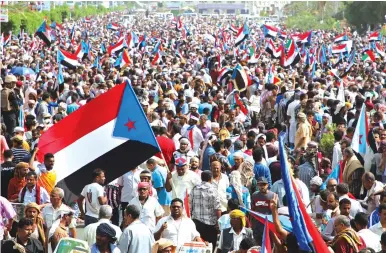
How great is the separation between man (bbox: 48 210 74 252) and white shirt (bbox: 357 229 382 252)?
2.31 m

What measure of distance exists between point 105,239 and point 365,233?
6.72ft

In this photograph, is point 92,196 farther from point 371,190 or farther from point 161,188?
point 371,190

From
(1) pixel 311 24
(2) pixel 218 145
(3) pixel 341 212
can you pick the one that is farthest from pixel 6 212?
(1) pixel 311 24

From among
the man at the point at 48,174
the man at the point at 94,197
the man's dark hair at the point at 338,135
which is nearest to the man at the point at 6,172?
the man at the point at 48,174

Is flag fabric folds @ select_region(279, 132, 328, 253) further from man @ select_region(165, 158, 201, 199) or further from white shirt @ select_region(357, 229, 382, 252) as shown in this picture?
man @ select_region(165, 158, 201, 199)

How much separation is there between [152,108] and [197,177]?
19.7 ft

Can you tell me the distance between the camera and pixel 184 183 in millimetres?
9852

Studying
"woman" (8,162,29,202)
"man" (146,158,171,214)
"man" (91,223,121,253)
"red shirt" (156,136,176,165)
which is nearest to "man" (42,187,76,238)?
"woman" (8,162,29,202)

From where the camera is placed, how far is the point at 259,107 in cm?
1855

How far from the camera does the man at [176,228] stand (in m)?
8.33

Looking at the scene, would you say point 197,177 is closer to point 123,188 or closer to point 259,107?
point 123,188

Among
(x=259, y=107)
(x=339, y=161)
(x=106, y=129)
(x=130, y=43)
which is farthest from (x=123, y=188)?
(x=130, y=43)

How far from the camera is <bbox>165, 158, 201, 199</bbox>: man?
32.2ft

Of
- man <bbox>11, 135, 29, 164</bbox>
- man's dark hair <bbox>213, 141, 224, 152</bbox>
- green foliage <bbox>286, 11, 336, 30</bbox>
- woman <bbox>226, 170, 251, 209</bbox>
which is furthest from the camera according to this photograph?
green foliage <bbox>286, 11, 336, 30</bbox>
